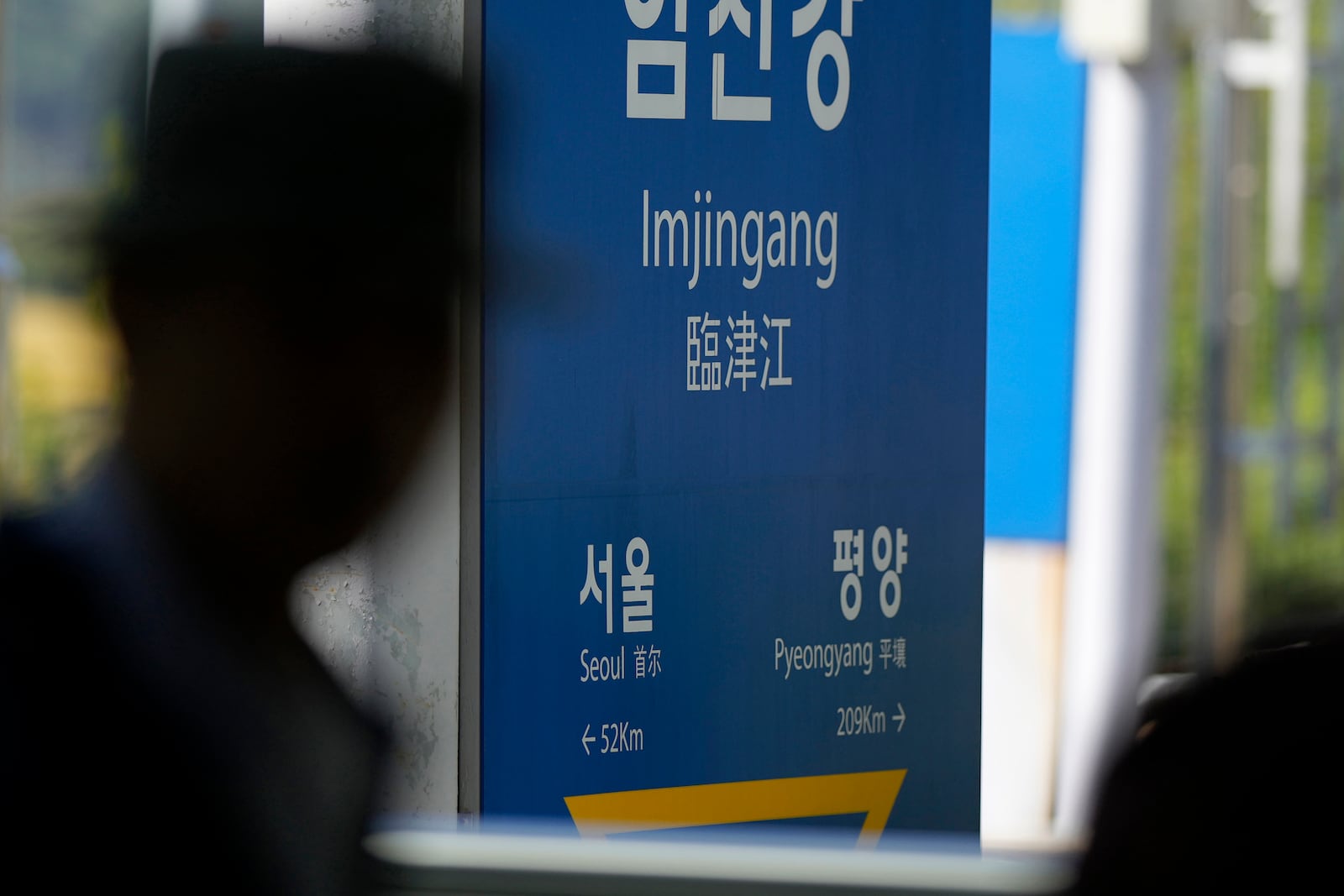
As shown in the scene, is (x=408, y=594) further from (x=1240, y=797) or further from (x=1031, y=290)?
(x=1031, y=290)

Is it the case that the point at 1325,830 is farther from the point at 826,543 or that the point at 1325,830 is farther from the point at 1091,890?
the point at 826,543

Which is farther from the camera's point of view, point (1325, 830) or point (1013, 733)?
point (1013, 733)

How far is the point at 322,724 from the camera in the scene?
142cm

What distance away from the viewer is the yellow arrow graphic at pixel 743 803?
10.1 feet

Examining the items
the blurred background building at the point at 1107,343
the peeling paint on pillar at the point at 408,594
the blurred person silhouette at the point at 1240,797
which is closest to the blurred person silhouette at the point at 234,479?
the blurred person silhouette at the point at 1240,797

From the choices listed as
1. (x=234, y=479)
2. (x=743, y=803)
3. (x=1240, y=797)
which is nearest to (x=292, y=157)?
(x=234, y=479)

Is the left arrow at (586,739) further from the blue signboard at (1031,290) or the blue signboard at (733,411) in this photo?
the blue signboard at (1031,290)

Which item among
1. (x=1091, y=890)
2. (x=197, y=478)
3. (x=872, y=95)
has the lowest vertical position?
(x=1091, y=890)

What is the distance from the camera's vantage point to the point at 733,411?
326cm

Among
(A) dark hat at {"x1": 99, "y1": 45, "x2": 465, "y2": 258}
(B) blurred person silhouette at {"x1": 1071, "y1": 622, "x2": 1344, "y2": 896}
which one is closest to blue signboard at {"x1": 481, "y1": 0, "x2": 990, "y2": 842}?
(A) dark hat at {"x1": 99, "y1": 45, "x2": 465, "y2": 258}

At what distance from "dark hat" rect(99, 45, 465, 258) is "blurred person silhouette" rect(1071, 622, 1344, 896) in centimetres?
93

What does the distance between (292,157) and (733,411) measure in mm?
1791

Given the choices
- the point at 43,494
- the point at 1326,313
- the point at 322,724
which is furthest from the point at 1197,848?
the point at 1326,313

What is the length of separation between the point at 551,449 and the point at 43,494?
5.22ft
